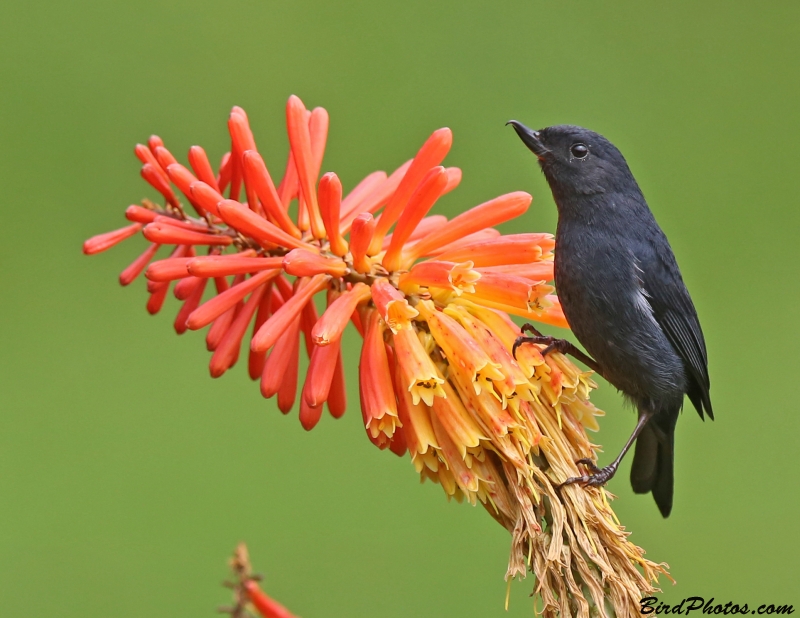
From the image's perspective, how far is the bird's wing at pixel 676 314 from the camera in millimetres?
3303

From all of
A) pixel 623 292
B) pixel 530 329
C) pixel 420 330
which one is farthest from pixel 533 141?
pixel 420 330

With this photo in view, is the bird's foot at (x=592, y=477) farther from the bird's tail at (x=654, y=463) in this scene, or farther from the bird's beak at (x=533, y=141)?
the bird's beak at (x=533, y=141)

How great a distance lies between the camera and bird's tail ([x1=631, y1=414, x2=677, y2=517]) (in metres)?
3.32

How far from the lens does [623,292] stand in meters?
3.23

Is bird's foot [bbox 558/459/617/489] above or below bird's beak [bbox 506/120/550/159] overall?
below

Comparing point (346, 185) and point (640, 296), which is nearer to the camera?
point (640, 296)

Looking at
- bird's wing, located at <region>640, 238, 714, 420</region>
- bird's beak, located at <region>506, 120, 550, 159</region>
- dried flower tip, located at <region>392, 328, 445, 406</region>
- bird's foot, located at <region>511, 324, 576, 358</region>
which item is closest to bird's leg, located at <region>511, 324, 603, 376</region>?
bird's foot, located at <region>511, 324, 576, 358</region>

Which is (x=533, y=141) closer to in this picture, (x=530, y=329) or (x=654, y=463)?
(x=530, y=329)

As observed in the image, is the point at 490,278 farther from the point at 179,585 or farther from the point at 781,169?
the point at 781,169

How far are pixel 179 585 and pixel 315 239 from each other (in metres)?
3.27

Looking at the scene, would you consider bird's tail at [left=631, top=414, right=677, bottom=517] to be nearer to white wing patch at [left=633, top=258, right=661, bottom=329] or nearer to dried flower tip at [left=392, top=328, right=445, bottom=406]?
white wing patch at [left=633, top=258, right=661, bottom=329]

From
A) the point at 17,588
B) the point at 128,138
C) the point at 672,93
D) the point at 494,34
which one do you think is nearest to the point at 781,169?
the point at 672,93

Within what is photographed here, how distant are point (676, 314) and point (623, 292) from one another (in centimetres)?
26

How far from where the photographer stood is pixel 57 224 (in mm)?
6797
